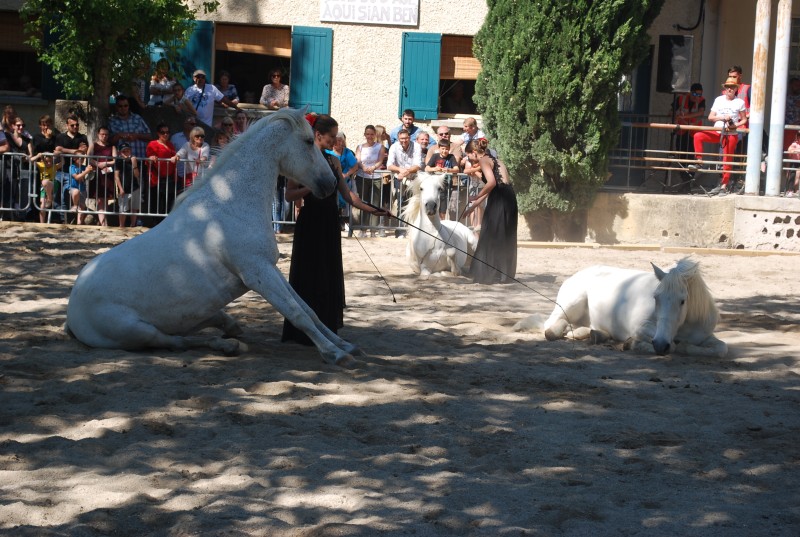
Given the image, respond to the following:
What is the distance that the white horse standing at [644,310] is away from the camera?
8.45 m

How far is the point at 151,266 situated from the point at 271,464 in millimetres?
2655

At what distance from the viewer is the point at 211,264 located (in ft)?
25.1

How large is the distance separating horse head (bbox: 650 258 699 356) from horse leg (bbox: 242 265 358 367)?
2449 millimetres

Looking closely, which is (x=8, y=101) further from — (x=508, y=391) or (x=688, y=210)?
(x=508, y=391)

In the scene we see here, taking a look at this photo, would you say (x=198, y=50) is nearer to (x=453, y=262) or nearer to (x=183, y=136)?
(x=183, y=136)

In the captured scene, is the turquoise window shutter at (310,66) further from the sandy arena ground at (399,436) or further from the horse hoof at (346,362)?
the horse hoof at (346,362)

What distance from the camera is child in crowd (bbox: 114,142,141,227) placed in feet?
52.7

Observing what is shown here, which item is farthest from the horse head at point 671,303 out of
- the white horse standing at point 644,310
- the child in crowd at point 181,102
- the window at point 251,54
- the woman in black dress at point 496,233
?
the window at point 251,54

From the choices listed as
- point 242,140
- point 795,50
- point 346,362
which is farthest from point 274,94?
point 346,362

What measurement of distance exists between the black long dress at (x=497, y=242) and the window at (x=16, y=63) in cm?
1075

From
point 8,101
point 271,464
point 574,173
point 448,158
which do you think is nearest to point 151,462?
point 271,464

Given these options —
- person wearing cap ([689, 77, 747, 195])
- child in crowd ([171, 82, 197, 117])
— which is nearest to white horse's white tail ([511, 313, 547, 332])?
person wearing cap ([689, 77, 747, 195])

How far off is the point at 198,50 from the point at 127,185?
174 inches

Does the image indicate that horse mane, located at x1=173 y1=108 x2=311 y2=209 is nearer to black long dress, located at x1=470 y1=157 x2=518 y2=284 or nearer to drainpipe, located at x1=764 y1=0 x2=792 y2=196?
black long dress, located at x1=470 y1=157 x2=518 y2=284
